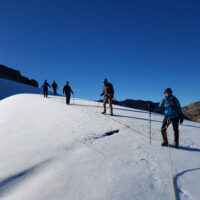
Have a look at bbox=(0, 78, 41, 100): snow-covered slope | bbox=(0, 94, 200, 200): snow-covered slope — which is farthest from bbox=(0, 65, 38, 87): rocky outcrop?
bbox=(0, 94, 200, 200): snow-covered slope

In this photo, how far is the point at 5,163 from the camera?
3.69 m

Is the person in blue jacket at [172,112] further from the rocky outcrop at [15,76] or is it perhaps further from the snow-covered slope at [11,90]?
the rocky outcrop at [15,76]

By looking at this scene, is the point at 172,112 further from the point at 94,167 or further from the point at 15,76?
the point at 15,76

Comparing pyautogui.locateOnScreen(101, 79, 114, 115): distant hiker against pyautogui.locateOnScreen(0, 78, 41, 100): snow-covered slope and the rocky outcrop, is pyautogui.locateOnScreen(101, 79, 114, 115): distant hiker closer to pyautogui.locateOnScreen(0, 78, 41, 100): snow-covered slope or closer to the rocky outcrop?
pyautogui.locateOnScreen(0, 78, 41, 100): snow-covered slope

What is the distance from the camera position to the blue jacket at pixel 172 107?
492 cm

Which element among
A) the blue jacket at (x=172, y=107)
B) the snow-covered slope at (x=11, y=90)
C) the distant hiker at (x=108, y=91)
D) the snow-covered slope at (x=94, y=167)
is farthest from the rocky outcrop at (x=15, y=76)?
the blue jacket at (x=172, y=107)

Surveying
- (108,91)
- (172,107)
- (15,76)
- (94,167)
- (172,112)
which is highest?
(15,76)

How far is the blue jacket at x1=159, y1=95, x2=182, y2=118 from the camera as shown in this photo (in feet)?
16.1

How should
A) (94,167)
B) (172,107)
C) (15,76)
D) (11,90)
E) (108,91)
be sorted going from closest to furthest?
(94,167)
(172,107)
(108,91)
(11,90)
(15,76)

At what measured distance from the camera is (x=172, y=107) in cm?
496

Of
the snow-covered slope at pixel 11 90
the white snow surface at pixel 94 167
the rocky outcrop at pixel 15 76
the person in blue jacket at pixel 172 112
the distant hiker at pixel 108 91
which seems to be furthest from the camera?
the rocky outcrop at pixel 15 76

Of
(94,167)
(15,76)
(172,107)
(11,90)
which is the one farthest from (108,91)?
(15,76)

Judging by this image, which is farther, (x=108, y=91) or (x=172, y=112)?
(x=108, y=91)

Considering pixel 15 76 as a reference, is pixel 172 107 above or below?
below
